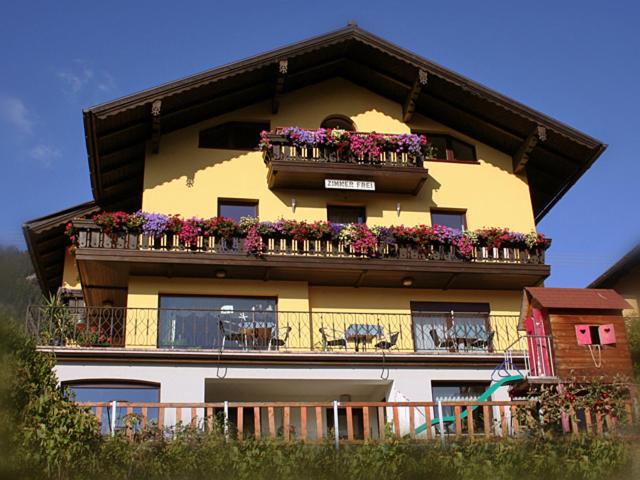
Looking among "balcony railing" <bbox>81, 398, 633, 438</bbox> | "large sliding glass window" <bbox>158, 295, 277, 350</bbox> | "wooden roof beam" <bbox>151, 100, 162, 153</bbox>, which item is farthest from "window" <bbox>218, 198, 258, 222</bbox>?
"balcony railing" <bbox>81, 398, 633, 438</bbox>

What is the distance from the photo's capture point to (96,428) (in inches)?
511

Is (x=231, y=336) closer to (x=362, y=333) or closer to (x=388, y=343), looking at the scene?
(x=362, y=333)

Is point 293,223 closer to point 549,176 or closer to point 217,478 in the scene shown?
point 549,176

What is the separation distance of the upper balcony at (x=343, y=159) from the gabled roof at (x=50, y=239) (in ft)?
16.4

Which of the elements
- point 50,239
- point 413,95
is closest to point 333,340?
point 413,95

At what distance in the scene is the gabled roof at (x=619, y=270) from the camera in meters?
23.7

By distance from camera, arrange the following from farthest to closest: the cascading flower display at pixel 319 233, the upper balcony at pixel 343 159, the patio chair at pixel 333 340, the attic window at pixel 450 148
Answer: the attic window at pixel 450 148, the upper balcony at pixel 343 159, the cascading flower display at pixel 319 233, the patio chair at pixel 333 340

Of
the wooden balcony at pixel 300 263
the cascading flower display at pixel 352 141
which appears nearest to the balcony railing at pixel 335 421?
the wooden balcony at pixel 300 263

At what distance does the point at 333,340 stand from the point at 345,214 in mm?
3856

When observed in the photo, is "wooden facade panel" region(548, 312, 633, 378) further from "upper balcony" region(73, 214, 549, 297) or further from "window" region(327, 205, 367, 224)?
"window" region(327, 205, 367, 224)

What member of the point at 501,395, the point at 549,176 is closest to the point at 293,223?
the point at 501,395

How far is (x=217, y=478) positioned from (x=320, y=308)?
955 centimetres

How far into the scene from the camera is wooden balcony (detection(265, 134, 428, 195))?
22531mm

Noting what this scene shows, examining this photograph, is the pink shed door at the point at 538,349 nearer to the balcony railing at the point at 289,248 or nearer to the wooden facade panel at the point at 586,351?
the wooden facade panel at the point at 586,351
